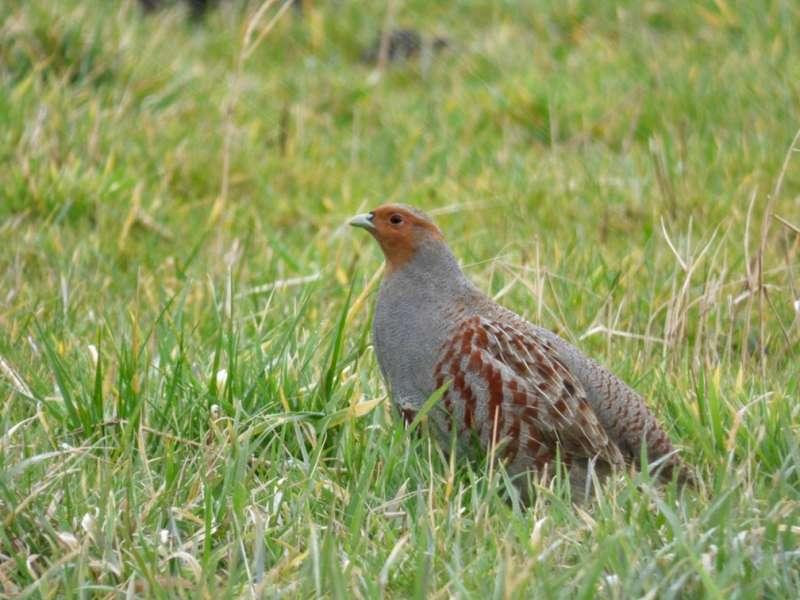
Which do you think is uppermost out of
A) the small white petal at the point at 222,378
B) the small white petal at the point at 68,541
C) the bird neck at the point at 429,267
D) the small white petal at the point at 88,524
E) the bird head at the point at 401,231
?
the bird head at the point at 401,231

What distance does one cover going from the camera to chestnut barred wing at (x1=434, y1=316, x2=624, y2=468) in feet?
12.1

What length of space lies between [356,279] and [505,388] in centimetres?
117

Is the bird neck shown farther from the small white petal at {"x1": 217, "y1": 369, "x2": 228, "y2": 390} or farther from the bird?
the small white petal at {"x1": 217, "y1": 369, "x2": 228, "y2": 390}

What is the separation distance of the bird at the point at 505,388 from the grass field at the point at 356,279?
0.30 feet

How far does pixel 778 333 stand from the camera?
182 inches

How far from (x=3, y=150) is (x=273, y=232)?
1113 mm

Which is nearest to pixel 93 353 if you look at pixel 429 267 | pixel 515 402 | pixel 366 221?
pixel 366 221

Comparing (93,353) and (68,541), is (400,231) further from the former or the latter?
(68,541)

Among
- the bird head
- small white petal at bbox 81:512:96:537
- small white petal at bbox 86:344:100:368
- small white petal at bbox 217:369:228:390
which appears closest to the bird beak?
the bird head

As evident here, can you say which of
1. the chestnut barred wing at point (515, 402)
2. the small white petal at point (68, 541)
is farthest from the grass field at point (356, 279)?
the chestnut barred wing at point (515, 402)

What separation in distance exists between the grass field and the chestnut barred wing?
0.11 m

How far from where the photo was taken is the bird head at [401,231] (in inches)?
159

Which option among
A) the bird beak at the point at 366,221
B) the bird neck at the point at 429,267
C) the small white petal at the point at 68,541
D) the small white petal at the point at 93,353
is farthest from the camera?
the bird beak at the point at 366,221

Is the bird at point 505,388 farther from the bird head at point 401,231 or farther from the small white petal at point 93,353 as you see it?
the small white petal at point 93,353
